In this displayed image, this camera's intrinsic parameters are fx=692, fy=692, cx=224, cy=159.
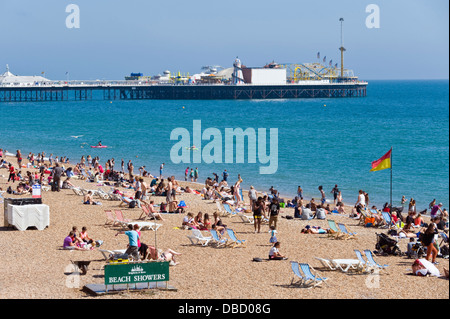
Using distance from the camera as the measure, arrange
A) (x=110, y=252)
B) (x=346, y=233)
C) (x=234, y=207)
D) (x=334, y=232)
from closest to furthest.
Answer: (x=110, y=252)
(x=346, y=233)
(x=334, y=232)
(x=234, y=207)

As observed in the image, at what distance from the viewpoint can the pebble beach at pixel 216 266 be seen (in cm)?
1034

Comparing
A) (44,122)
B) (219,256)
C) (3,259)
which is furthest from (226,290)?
(44,122)

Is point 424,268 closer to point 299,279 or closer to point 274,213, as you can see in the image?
point 299,279

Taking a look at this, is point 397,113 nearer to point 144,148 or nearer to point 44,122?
point 44,122

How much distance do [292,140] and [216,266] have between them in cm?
4491

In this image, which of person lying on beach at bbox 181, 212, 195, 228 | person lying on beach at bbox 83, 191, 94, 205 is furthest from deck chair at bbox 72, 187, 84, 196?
person lying on beach at bbox 181, 212, 195, 228

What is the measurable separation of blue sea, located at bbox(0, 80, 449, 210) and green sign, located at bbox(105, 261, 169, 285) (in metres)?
17.5

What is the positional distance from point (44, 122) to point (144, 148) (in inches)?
1080

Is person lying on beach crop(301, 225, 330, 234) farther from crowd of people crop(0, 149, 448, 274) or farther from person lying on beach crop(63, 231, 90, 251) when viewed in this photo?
person lying on beach crop(63, 231, 90, 251)

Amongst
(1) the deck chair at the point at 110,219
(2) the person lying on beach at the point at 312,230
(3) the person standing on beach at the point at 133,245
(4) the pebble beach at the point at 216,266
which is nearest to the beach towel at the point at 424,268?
(4) the pebble beach at the point at 216,266

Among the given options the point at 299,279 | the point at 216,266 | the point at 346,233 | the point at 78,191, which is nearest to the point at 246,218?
the point at 346,233

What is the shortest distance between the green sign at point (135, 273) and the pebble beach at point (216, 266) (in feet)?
0.66

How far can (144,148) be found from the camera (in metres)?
48.3

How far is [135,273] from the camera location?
10.2 m
